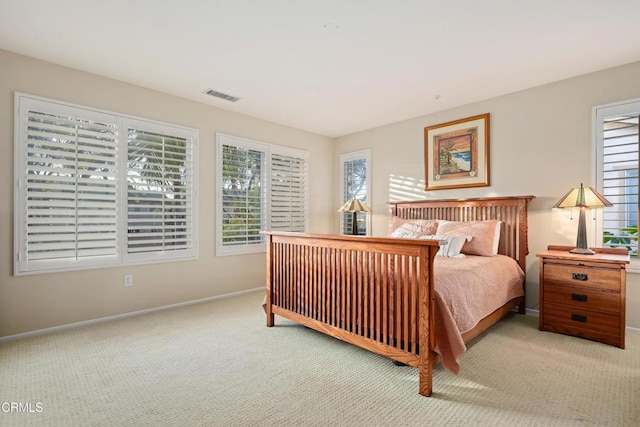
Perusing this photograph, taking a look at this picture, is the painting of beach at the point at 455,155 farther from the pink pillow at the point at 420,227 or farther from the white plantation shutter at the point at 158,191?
the white plantation shutter at the point at 158,191

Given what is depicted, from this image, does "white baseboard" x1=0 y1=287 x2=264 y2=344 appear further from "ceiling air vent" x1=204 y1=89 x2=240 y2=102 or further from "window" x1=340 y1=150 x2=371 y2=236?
"ceiling air vent" x1=204 y1=89 x2=240 y2=102

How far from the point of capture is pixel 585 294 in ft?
9.31

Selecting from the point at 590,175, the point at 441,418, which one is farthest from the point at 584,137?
the point at 441,418

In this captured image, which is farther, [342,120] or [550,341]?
[342,120]

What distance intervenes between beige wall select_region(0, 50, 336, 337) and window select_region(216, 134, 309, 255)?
130 millimetres

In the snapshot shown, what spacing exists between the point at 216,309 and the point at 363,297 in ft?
7.00

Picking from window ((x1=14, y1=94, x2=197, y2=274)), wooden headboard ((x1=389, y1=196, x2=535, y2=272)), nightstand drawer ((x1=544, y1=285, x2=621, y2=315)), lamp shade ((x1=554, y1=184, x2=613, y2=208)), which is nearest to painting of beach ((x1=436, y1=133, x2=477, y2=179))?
wooden headboard ((x1=389, y1=196, x2=535, y2=272))

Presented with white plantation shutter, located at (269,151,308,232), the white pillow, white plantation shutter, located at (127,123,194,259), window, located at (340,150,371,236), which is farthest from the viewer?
window, located at (340,150,371,236)

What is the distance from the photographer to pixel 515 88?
368 centimetres

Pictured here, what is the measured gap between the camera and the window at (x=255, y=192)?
14.4ft

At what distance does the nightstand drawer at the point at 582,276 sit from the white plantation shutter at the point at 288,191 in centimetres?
338

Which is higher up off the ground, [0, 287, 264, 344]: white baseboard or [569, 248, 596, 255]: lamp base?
[569, 248, 596, 255]: lamp base

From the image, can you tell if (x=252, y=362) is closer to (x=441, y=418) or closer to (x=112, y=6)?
(x=441, y=418)

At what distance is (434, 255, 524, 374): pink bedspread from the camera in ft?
6.85
